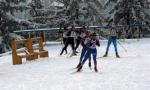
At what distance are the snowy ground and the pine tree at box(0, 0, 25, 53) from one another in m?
11.4

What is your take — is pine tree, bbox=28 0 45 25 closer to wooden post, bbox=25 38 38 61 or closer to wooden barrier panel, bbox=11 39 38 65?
wooden post, bbox=25 38 38 61

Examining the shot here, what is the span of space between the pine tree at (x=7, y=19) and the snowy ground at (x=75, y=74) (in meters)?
11.4

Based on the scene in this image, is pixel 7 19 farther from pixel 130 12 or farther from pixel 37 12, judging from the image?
pixel 130 12

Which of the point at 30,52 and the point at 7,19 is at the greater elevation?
the point at 7,19

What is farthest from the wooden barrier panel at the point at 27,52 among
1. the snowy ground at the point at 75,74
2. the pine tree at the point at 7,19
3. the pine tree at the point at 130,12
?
the pine tree at the point at 130,12

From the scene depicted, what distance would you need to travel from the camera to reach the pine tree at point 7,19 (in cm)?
3662

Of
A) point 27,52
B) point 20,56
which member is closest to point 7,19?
point 27,52

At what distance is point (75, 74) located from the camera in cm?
1811

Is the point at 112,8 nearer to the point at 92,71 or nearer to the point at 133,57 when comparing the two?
the point at 133,57

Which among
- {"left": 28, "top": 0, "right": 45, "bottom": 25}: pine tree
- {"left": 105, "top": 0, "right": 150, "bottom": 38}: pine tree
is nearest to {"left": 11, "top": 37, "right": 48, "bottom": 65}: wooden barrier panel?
{"left": 105, "top": 0, "right": 150, "bottom": 38}: pine tree

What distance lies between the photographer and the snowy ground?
15289mm

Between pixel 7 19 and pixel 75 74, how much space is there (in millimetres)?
20169

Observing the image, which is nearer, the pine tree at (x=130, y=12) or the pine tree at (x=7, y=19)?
the pine tree at (x=7, y=19)

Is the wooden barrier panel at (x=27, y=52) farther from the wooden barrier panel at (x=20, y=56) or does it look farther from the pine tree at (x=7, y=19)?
the pine tree at (x=7, y=19)
